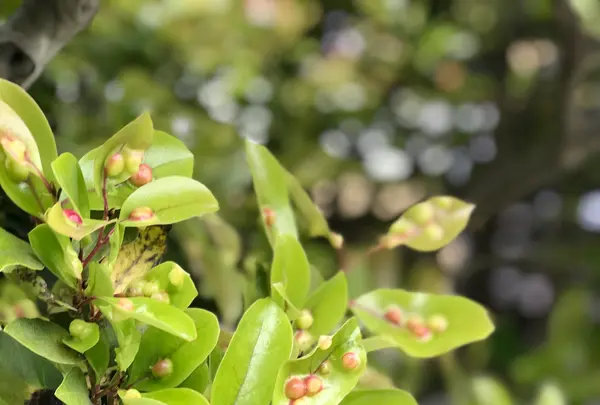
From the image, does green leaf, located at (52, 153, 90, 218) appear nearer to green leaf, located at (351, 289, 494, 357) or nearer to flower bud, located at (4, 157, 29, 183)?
flower bud, located at (4, 157, 29, 183)

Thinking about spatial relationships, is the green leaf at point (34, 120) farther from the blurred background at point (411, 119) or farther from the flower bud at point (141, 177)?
the blurred background at point (411, 119)

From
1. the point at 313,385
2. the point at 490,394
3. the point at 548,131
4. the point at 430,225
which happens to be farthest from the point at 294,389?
the point at 548,131

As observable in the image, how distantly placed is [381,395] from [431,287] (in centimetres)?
52

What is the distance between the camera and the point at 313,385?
0.64 ft

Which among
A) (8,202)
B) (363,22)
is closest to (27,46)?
(8,202)

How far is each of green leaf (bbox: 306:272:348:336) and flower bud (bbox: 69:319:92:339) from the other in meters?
0.09

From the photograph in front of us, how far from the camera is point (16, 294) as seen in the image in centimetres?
22

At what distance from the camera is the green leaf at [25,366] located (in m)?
0.20

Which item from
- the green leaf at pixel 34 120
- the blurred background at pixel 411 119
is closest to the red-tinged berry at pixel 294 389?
the green leaf at pixel 34 120

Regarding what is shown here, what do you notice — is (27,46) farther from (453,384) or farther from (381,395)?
(453,384)

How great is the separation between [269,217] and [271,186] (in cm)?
1

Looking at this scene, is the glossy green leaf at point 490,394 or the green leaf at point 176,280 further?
the glossy green leaf at point 490,394

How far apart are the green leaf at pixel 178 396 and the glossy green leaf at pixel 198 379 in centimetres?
2

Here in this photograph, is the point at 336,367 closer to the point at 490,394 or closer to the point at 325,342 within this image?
the point at 325,342
